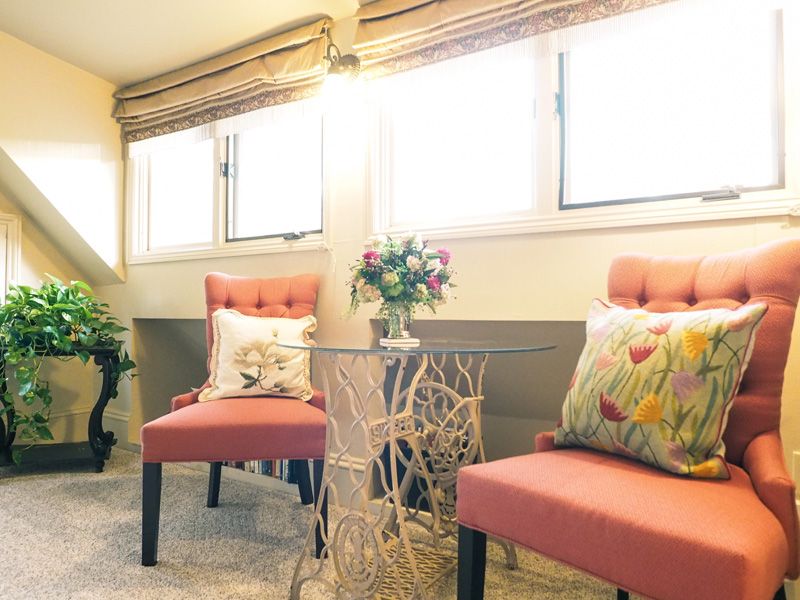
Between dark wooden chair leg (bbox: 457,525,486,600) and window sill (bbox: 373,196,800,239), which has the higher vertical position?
window sill (bbox: 373,196,800,239)

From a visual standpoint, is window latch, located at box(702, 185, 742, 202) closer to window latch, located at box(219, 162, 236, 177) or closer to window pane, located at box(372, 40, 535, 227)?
window pane, located at box(372, 40, 535, 227)

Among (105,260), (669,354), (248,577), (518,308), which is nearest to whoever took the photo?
(669,354)

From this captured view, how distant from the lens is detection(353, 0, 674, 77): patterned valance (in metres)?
1.85

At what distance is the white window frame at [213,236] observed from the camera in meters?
2.57

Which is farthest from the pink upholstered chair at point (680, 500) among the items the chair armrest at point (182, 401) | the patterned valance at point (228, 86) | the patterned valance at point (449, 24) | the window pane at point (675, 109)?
the patterned valance at point (228, 86)

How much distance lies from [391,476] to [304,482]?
86 centimetres

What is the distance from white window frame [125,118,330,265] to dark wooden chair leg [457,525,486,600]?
155 cm

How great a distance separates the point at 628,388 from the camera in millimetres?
1211

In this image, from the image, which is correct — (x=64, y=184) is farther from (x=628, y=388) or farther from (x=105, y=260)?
(x=628, y=388)

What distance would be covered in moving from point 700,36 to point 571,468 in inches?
60.9

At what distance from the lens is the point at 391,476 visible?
4.96 ft

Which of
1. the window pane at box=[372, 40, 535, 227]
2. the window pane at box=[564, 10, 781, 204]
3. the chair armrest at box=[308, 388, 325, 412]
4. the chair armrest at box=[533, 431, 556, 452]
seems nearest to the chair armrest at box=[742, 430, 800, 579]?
the chair armrest at box=[533, 431, 556, 452]

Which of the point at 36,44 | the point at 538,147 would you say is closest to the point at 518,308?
the point at 538,147

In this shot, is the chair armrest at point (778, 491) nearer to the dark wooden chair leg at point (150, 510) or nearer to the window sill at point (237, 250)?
the dark wooden chair leg at point (150, 510)
